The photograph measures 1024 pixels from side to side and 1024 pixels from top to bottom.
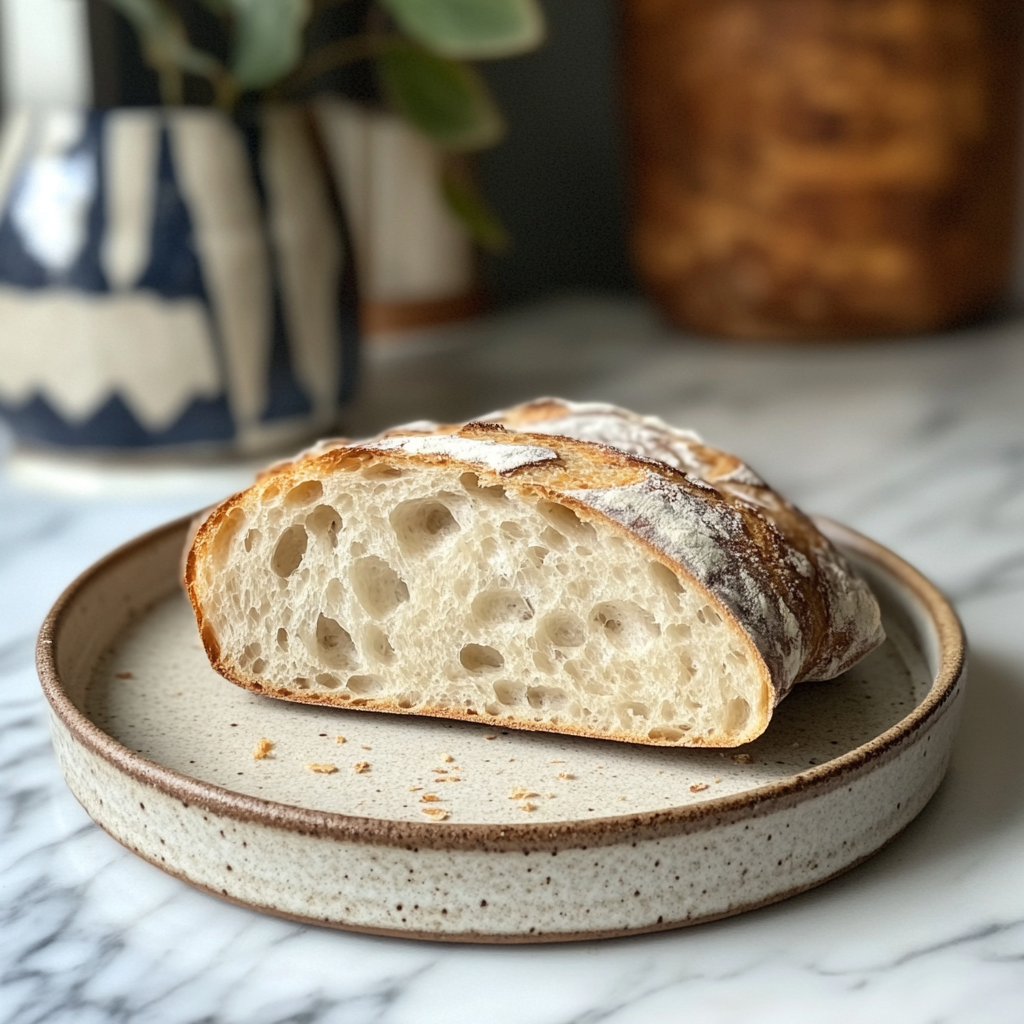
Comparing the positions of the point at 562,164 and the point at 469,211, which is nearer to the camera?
the point at 469,211

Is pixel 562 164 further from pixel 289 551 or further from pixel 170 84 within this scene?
pixel 289 551

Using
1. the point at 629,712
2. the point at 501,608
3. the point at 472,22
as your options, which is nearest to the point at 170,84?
the point at 472,22

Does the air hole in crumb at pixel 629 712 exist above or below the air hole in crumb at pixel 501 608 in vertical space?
below

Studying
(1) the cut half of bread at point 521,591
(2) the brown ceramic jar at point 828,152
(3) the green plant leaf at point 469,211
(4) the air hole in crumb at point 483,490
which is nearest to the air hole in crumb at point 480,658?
(1) the cut half of bread at point 521,591

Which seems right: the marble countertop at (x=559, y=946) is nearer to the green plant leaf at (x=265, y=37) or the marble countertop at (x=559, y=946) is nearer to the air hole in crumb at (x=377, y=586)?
the air hole in crumb at (x=377, y=586)

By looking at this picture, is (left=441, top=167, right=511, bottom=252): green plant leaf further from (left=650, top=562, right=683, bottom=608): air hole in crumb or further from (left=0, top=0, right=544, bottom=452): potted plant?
(left=650, top=562, right=683, bottom=608): air hole in crumb
